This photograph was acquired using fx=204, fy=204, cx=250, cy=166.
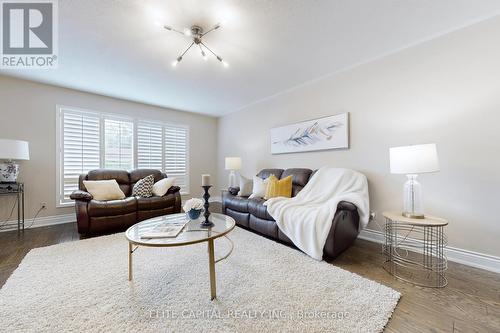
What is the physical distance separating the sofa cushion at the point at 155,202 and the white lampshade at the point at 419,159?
334 cm

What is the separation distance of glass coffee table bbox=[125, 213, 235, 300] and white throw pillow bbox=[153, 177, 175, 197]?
1.60 m

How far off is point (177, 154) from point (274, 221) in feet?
11.0

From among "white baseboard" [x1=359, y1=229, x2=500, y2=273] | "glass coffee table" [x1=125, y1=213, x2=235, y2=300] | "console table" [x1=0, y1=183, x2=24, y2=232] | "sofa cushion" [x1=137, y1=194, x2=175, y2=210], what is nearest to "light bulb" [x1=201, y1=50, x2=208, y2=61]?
"glass coffee table" [x1=125, y1=213, x2=235, y2=300]

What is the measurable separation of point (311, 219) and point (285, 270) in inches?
23.2

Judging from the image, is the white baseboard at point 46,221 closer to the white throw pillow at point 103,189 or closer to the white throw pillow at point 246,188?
the white throw pillow at point 103,189

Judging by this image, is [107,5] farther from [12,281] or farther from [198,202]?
[12,281]

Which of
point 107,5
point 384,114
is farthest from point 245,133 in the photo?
point 107,5

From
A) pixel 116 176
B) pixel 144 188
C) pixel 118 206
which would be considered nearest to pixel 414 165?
pixel 118 206

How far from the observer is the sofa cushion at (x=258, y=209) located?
2.72 metres

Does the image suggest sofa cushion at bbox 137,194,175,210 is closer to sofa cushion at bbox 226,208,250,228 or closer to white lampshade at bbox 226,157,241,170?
sofa cushion at bbox 226,208,250,228

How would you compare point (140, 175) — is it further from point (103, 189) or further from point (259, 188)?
point (259, 188)

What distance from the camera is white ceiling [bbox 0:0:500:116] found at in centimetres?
181

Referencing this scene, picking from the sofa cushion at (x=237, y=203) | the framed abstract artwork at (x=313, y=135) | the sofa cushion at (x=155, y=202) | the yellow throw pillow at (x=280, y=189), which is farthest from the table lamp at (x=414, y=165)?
the sofa cushion at (x=155, y=202)

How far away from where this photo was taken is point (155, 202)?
→ 3.41 m
